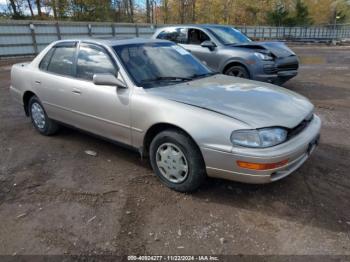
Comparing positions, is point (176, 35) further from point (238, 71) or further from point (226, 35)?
point (238, 71)

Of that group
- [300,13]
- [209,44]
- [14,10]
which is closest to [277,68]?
[209,44]

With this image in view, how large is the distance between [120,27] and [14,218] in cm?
1958

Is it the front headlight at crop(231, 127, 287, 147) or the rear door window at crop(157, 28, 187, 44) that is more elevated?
the rear door window at crop(157, 28, 187, 44)

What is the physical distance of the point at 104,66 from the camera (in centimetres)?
380

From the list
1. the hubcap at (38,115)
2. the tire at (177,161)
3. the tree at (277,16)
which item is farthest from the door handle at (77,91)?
the tree at (277,16)

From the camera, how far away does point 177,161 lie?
324 cm

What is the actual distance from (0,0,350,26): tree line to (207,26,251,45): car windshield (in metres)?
24.6

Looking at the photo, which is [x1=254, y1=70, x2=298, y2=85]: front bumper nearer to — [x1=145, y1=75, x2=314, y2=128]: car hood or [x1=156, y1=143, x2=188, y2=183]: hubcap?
[x1=145, y1=75, x2=314, y2=128]: car hood

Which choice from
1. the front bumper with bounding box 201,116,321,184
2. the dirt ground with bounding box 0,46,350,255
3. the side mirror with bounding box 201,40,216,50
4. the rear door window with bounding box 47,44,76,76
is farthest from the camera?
the side mirror with bounding box 201,40,216,50

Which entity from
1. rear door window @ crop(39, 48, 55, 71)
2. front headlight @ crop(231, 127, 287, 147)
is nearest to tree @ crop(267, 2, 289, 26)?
rear door window @ crop(39, 48, 55, 71)

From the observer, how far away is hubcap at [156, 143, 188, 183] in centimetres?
321

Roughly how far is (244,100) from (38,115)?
11.4ft

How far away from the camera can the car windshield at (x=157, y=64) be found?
3641 mm

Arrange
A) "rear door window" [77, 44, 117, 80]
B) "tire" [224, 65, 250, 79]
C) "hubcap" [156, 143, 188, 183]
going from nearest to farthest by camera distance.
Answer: "hubcap" [156, 143, 188, 183] < "rear door window" [77, 44, 117, 80] < "tire" [224, 65, 250, 79]
